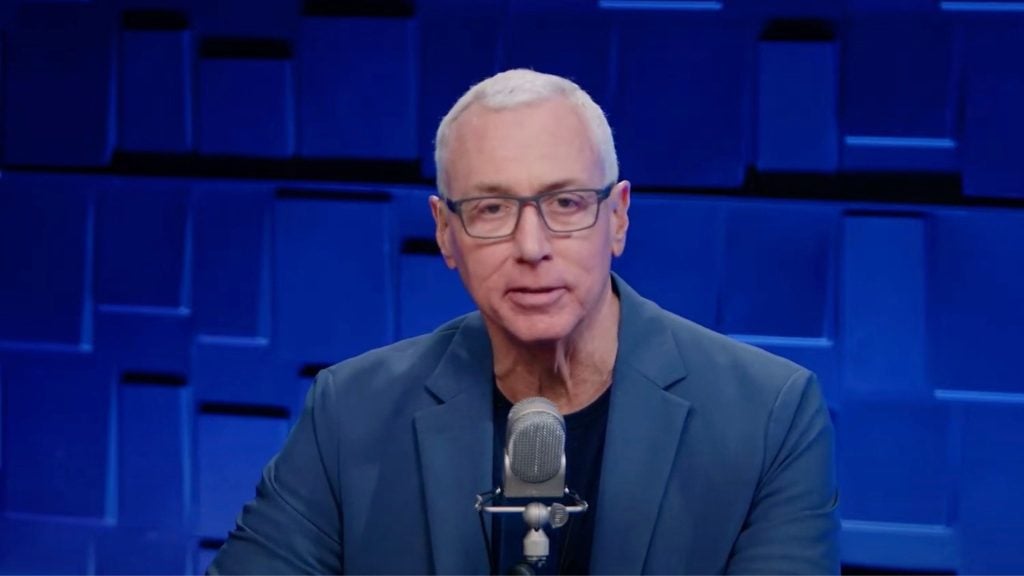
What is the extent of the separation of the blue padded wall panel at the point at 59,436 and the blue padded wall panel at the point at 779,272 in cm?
150

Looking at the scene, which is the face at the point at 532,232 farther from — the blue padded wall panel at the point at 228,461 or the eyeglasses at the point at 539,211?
the blue padded wall panel at the point at 228,461

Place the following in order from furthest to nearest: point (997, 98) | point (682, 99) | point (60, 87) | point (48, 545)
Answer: point (48, 545) < point (60, 87) < point (682, 99) < point (997, 98)

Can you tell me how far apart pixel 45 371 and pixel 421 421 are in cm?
164

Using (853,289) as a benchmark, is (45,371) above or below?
below

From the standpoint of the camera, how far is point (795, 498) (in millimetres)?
1788

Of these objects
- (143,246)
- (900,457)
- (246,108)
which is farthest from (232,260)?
(900,457)

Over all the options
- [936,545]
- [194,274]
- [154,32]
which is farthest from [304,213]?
[936,545]

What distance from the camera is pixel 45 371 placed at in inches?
126

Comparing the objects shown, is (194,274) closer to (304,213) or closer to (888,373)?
(304,213)

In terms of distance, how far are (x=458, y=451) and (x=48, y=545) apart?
179 centimetres

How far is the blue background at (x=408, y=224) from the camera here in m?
2.71

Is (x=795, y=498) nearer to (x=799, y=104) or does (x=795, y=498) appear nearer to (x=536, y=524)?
(x=536, y=524)

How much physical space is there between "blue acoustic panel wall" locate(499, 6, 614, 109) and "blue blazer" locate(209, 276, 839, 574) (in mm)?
952

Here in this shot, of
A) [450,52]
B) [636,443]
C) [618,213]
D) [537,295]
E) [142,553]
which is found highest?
[450,52]
